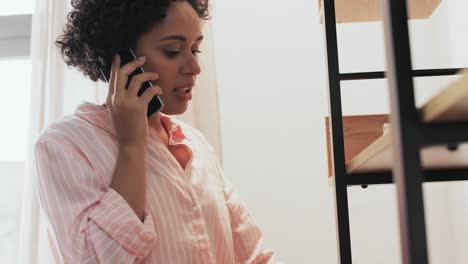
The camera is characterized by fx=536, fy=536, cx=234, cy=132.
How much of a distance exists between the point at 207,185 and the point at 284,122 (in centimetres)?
95

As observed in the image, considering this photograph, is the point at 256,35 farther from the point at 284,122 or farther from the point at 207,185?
the point at 207,185

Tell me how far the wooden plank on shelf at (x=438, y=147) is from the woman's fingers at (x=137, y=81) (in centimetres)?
40

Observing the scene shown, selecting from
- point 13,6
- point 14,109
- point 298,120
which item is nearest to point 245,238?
point 298,120

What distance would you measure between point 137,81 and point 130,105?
5 centimetres

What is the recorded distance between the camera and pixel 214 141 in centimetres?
184

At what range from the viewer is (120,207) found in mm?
895

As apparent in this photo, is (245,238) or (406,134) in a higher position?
(406,134)

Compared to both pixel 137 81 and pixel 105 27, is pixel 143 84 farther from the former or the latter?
pixel 105 27

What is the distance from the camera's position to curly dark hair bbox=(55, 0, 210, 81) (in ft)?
3.46

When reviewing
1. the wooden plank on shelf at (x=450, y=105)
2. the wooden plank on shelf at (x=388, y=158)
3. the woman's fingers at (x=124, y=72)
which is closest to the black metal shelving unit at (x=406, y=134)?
the wooden plank on shelf at (x=450, y=105)

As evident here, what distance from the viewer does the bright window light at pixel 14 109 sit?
2045mm

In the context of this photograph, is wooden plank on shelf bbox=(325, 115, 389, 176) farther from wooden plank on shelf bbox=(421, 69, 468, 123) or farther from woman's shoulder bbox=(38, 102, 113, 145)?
wooden plank on shelf bbox=(421, 69, 468, 123)

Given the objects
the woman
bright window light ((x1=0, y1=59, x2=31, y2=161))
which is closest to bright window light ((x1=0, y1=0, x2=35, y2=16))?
bright window light ((x1=0, y1=59, x2=31, y2=161))

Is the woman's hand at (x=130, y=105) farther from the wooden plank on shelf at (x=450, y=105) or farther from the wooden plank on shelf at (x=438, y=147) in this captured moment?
the wooden plank on shelf at (x=450, y=105)
